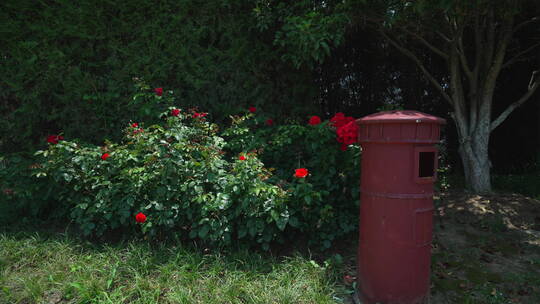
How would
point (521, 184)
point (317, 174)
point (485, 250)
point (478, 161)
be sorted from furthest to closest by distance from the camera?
point (521, 184), point (478, 161), point (317, 174), point (485, 250)

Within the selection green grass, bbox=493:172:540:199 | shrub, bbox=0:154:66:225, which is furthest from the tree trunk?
shrub, bbox=0:154:66:225

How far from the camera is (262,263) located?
2.62 m

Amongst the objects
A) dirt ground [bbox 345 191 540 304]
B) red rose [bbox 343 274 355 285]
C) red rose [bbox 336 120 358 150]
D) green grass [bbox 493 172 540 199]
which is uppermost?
red rose [bbox 336 120 358 150]

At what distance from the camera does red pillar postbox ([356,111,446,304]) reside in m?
1.95

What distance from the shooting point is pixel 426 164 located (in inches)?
83.5

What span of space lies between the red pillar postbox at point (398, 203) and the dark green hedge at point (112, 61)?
224cm

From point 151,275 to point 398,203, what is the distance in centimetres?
189

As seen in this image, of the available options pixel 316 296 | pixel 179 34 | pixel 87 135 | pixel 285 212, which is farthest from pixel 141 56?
pixel 316 296

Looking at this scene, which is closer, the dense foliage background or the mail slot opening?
the mail slot opening

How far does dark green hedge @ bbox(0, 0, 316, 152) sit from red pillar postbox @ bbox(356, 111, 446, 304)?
2.24 m

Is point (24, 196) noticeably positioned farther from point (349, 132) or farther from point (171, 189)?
point (349, 132)

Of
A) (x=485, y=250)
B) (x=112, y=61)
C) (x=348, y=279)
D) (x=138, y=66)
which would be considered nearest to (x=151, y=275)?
(x=348, y=279)

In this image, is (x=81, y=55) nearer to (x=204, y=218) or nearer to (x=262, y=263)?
(x=204, y=218)

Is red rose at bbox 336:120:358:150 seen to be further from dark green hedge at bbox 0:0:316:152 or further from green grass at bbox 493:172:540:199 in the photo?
green grass at bbox 493:172:540:199
